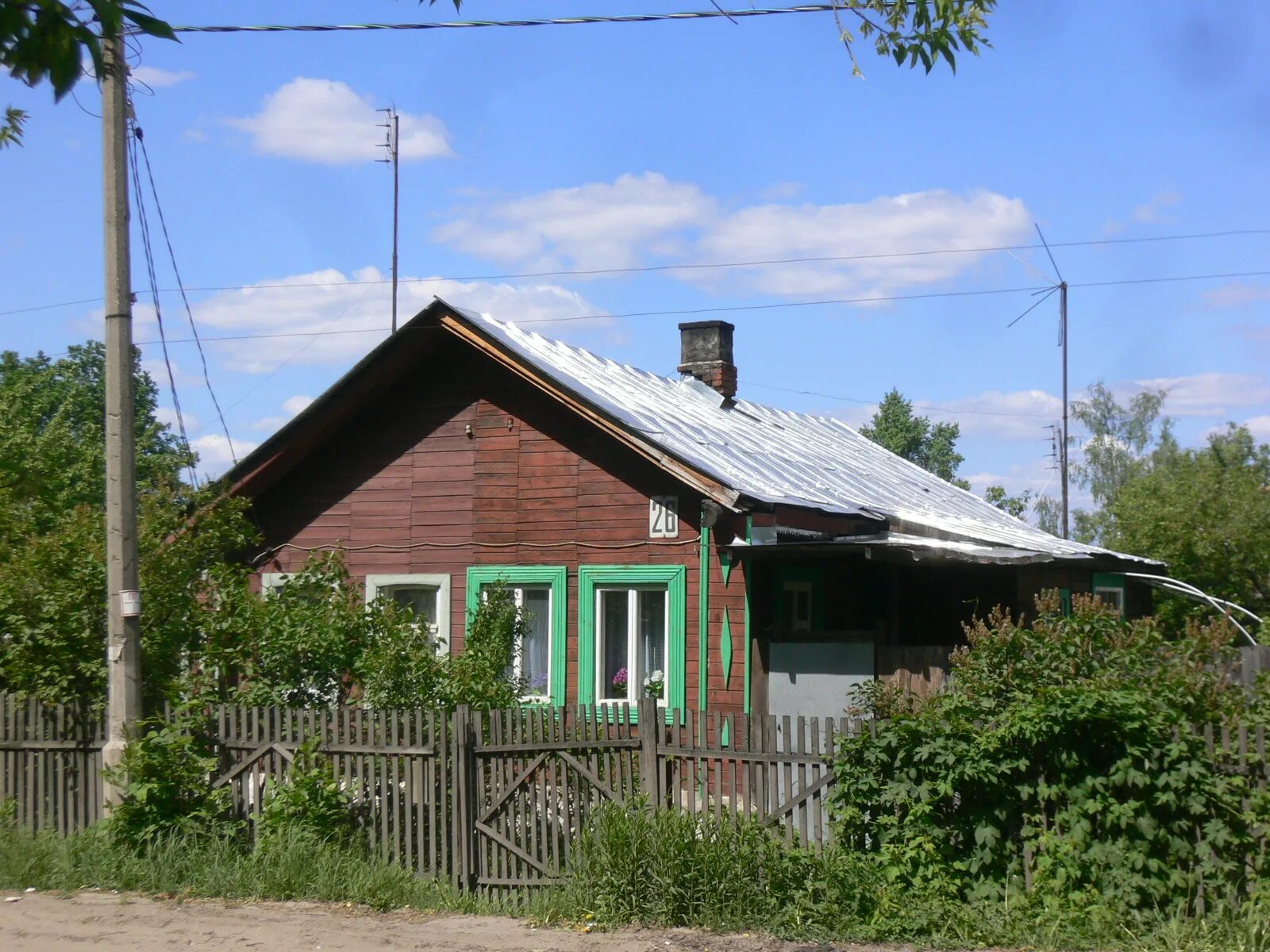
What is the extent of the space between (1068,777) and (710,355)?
1351 centimetres

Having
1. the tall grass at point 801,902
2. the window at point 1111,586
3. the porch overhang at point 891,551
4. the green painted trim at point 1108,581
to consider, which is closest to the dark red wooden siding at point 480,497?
the porch overhang at point 891,551

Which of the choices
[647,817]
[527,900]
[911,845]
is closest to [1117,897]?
[911,845]

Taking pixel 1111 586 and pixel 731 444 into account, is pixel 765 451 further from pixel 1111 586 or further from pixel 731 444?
pixel 1111 586

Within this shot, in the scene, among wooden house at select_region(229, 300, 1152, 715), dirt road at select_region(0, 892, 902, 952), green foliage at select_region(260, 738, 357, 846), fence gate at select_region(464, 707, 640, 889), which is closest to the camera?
dirt road at select_region(0, 892, 902, 952)

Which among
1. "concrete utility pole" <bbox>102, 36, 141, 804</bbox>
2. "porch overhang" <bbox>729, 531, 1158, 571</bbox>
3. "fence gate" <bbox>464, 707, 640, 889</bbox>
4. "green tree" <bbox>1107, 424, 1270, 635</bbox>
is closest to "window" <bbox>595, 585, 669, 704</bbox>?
"porch overhang" <bbox>729, 531, 1158, 571</bbox>

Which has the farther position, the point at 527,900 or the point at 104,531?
the point at 104,531

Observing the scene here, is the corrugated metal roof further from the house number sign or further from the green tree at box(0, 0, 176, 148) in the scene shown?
the green tree at box(0, 0, 176, 148)

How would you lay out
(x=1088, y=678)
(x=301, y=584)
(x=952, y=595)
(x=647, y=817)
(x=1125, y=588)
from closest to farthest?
(x=1088, y=678), (x=647, y=817), (x=301, y=584), (x=952, y=595), (x=1125, y=588)

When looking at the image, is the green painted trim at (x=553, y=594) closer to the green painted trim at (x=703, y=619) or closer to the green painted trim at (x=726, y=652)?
the green painted trim at (x=703, y=619)

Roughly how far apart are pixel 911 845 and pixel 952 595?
31.0ft

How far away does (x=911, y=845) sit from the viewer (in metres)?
7.96

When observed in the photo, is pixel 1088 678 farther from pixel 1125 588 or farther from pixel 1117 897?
pixel 1125 588

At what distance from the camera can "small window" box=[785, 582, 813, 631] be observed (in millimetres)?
14773

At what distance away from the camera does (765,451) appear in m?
17.0
